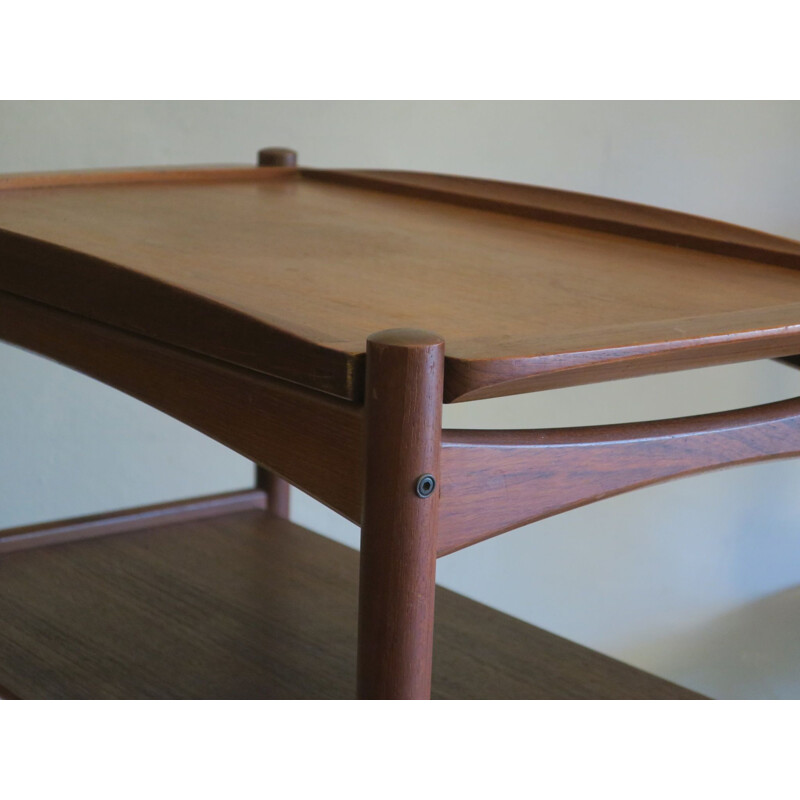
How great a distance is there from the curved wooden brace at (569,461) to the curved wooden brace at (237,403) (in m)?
0.06

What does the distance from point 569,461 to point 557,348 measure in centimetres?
9

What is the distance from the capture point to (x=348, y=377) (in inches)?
25.4

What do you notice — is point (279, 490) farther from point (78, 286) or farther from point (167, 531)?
point (78, 286)

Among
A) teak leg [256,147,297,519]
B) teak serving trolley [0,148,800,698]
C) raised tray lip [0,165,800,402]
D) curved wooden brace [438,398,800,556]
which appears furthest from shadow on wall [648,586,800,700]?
curved wooden brace [438,398,800,556]

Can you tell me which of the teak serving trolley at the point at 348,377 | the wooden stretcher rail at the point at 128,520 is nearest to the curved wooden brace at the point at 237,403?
the teak serving trolley at the point at 348,377

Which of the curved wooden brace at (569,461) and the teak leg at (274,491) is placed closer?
the curved wooden brace at (569,461)

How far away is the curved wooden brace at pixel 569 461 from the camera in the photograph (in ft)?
2.22

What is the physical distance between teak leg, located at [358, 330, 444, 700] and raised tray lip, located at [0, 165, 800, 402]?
0.8 inches

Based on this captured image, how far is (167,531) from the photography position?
1.53 metres

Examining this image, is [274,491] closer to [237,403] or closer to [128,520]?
[128,520]

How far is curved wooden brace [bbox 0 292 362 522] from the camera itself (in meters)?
0.67

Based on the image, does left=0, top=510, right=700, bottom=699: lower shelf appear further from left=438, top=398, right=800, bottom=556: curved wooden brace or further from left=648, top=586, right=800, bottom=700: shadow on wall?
left=648, top=586, right=800, bottom=700: shadow on wall

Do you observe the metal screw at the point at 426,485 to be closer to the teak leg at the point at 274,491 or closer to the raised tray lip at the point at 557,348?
the raised tray lip at the point at 557,348

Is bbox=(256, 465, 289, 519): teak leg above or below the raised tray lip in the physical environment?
below
